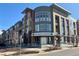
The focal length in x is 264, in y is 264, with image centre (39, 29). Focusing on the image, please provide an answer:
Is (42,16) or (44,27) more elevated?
(42,16)

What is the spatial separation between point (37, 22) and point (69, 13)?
102 inches

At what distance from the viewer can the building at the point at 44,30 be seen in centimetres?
1434

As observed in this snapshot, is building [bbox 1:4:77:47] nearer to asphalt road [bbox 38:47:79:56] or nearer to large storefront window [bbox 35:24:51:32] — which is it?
large storefront window [bbox 35:24:51:32]

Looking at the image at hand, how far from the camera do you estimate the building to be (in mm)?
14344

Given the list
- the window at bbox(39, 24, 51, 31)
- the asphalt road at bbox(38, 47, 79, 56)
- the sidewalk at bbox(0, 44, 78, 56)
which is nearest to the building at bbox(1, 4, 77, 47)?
the window at bbox(39, 24, 51, 31)

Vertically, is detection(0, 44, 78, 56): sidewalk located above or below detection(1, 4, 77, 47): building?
below

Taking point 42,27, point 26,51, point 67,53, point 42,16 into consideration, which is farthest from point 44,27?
point 67,53

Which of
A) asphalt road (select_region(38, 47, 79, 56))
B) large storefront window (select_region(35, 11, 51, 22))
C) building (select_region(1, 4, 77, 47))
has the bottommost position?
asphalt road (select_region(38, 47, 79, 56))

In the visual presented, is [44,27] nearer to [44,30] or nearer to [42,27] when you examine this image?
[42,27]

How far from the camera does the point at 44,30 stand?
1531 centimetres

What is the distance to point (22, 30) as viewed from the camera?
578 inches

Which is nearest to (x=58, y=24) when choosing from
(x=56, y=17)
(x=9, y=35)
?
(x=56, y=17)

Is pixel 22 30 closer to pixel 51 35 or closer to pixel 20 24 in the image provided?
pixel 20 24

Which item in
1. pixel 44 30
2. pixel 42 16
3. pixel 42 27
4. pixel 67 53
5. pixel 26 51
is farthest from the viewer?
pixel 42 27
